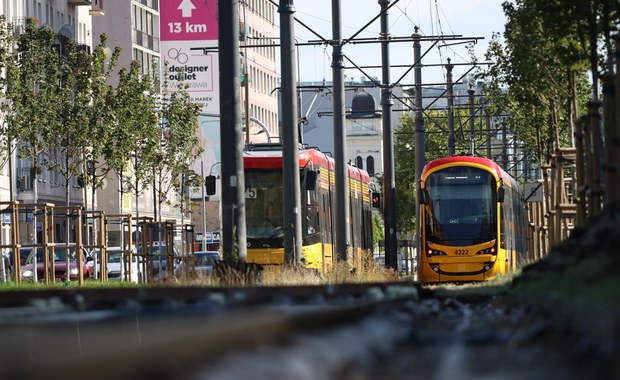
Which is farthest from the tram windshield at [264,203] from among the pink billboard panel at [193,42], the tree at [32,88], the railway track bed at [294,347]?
the pink billboard panel at [193,42]

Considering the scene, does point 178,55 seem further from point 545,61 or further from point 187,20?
point 545,61

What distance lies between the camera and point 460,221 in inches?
1603

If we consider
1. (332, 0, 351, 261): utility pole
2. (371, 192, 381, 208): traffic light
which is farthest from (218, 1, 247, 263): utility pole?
(371, 192, 381, 208): traffic light

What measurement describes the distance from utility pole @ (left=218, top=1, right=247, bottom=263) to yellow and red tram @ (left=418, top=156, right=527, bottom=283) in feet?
53.4

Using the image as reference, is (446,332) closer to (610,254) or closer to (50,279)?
(610,254)

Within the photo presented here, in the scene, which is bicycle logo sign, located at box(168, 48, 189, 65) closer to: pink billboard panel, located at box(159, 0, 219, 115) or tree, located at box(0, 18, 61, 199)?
pink billboard panel, located at box(159, 0, 219, 115)

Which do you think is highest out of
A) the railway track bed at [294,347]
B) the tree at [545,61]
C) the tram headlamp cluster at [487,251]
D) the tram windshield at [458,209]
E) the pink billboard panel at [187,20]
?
the pink billboard panel at [187,20]

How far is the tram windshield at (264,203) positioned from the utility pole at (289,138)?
5.77 meters

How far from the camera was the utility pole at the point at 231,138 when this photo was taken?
80.3 feet

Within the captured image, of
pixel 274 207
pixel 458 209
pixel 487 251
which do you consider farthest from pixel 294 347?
pixel 458 209

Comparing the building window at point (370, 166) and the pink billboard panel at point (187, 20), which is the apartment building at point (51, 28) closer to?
the pink billboard panel at point (187, 20)

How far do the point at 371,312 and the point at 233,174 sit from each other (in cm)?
1462

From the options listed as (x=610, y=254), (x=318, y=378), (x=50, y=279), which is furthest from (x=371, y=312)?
(x=50, y=279)

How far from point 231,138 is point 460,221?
1699cm
